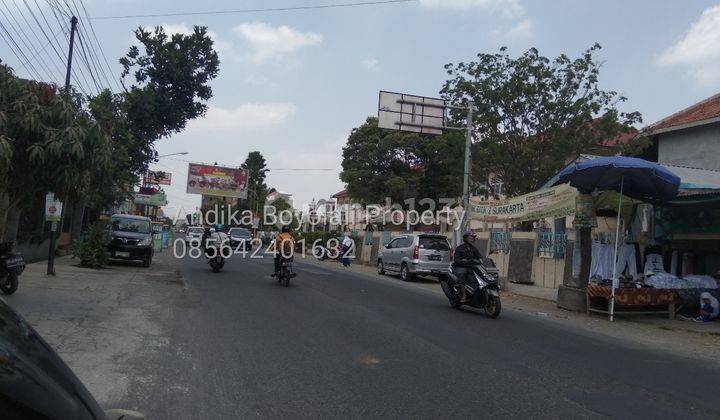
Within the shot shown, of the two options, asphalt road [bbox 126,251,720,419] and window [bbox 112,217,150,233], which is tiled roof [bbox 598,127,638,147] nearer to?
asphalt road [bbox 126,251,720,419]

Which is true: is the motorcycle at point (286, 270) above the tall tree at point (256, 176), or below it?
below

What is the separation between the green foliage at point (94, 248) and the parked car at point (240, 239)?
1875 cm

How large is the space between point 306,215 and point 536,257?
38312 millimetres

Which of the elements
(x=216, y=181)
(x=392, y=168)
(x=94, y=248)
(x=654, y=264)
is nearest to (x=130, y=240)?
(x=94, y=248)

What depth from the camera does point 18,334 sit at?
192 centimetres

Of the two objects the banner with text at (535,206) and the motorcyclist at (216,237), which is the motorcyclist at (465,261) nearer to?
the banner with text at (535,206)

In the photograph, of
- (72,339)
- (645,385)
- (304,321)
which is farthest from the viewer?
(304,321)

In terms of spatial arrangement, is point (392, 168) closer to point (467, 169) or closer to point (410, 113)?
point (410, 113)

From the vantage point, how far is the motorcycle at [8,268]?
1016 cm

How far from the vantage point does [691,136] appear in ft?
71.2

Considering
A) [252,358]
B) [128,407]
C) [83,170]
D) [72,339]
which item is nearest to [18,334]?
[128,407]

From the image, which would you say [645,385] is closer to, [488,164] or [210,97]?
[488,164]

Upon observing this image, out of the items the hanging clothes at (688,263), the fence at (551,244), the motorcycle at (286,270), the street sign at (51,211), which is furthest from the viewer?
the fence at (551,244)

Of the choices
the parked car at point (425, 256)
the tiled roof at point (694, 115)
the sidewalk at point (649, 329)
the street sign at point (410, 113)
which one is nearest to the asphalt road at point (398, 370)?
the sidewalk at point (649, 329)
